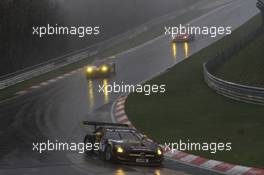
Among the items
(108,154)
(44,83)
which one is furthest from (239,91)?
(44,83)

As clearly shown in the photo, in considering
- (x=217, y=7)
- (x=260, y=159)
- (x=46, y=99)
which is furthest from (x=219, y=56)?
(x=217, y=7)

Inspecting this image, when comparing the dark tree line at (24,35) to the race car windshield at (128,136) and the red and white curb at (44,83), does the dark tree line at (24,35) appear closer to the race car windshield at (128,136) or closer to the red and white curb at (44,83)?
the red and white curb at (44,83)

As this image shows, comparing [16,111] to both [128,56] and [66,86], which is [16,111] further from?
[128,56]

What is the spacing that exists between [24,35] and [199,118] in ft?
112

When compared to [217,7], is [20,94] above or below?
below

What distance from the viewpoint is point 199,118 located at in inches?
1186

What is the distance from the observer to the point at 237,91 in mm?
34344

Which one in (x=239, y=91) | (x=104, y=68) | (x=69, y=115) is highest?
(x=104, y=68)

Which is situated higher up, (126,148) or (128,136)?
(128,136)

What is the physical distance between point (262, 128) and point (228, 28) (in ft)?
169

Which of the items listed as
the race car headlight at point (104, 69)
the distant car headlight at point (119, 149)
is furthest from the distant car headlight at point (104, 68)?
the distant car headlight at point (119, 149)

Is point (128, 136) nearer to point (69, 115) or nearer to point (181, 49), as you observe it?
point (69, 115)

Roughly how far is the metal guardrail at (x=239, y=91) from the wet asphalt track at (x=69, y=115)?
→ 622 centimetres

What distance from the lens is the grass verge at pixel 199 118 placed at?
75.3 ft
